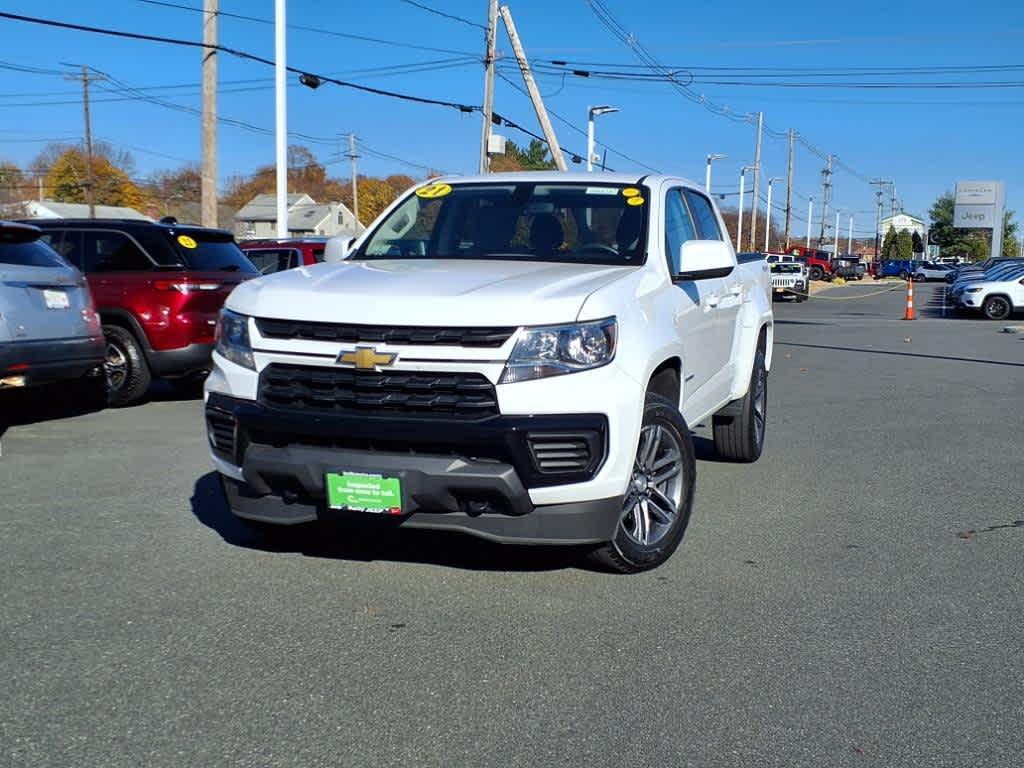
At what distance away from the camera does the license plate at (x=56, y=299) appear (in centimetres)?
832

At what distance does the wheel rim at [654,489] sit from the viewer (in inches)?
187

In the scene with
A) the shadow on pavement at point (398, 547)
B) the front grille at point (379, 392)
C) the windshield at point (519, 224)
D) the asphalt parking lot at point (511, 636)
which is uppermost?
the windshield at point (519, 224)

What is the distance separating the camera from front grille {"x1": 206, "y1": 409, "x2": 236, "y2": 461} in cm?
461

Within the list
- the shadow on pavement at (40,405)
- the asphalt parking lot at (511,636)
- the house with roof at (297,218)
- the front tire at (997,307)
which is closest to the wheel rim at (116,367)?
the shadow on pavement at (40,405)

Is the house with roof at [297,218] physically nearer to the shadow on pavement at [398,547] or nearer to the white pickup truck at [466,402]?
the shadow on pavement at [398,547]

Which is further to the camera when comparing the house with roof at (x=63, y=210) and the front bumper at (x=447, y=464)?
the house with roof at (x=63, y=210)

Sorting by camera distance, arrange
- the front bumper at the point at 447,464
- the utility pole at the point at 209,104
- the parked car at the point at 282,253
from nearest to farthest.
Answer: the front bumper at the point at 447,464, the parked car at the point at 282,253, the utility pole at the point at 209,104

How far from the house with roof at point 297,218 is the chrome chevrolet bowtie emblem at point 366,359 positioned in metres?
92.9

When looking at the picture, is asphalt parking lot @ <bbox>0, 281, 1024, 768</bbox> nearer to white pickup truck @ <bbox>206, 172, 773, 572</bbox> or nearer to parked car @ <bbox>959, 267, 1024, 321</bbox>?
white pickup truck @ <bbox>206, 172, 773, 572</bbox>

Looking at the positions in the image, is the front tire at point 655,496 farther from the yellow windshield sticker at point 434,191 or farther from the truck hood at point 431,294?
the yellow windshield sticker at point 434,191

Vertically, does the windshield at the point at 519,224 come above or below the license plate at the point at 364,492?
above

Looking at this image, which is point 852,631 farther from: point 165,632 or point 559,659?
point 165,632

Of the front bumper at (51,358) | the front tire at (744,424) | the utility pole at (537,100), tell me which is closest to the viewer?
the front tire at (744,424)

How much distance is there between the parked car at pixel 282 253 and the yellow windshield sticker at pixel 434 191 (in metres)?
7.58
